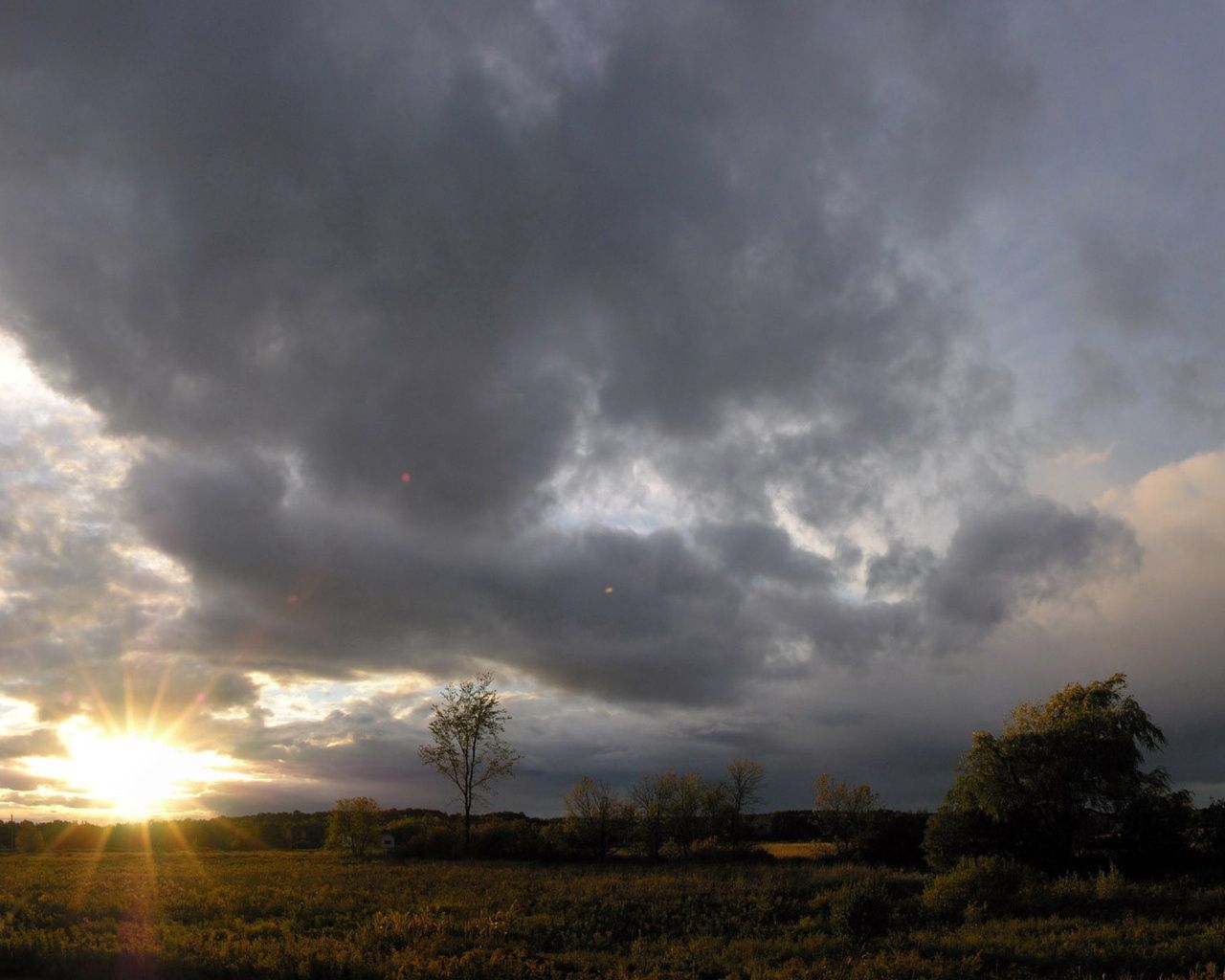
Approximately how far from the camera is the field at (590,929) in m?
20.3

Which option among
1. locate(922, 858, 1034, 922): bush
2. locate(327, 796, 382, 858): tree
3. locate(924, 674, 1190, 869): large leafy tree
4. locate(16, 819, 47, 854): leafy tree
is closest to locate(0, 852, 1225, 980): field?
locate(922, 858, 1034, 922): bush

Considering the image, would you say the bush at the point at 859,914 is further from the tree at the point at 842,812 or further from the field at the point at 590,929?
the tree at the point at 842,812

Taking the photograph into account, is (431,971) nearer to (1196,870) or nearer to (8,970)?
(8,970)

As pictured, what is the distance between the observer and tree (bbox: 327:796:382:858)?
2709 inches

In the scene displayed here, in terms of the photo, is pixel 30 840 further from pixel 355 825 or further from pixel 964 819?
pixel 964 819

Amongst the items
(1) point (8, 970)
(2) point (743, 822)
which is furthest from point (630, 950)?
(2) point (743, 822)

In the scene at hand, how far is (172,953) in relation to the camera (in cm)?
2122

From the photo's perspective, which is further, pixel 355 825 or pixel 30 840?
pixel 30 840

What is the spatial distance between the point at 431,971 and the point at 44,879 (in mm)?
34912

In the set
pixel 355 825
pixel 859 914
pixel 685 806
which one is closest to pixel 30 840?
pixel 355 825

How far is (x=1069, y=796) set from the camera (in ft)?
154

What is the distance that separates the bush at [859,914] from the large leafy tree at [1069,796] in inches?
858

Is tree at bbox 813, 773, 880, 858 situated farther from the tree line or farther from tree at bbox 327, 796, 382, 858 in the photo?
tree at bbox 327, 796, 382, 858

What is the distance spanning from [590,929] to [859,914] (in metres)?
8.93
